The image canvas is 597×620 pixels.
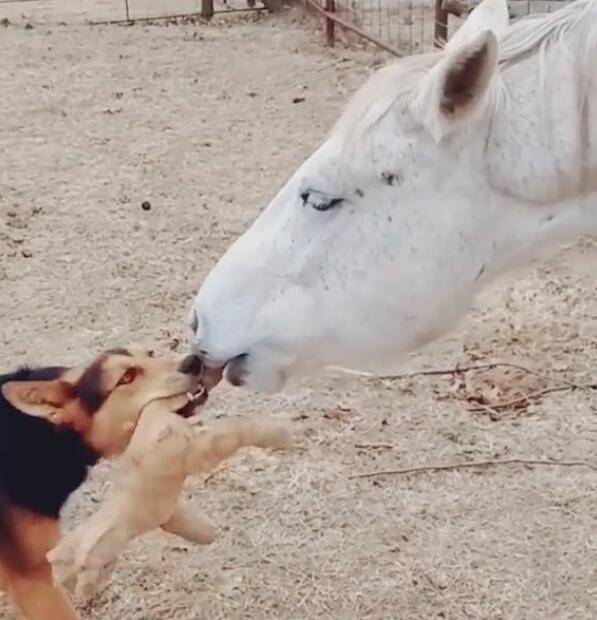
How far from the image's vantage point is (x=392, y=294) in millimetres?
2338

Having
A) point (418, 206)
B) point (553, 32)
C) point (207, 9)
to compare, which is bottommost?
point (207, 9)

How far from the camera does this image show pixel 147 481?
2.58 metres

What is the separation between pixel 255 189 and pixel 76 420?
10.1 feet

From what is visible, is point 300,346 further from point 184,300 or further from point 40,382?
point 184,300

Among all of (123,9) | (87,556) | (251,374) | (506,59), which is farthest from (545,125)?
(123,9)

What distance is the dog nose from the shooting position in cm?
255

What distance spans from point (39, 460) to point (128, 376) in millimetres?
278

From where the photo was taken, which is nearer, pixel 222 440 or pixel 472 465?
pixel 222 440

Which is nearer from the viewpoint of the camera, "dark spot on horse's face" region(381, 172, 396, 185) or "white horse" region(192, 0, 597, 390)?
"white horse" region(192, 0, 597, 390)

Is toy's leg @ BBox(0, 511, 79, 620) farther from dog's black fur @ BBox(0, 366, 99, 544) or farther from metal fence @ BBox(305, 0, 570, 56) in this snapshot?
metal fence @ BBox(305, 0, 570, 56)

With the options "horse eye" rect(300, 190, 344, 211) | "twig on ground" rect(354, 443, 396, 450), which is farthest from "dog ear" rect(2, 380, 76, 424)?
"twig on ground" rect(354, 443, 396, 450)

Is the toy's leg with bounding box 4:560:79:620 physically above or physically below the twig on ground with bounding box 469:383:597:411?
above

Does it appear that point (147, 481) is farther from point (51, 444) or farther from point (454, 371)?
point (454, 371)

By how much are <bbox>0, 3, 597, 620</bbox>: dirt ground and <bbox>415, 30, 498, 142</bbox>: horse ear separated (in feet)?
2.82
